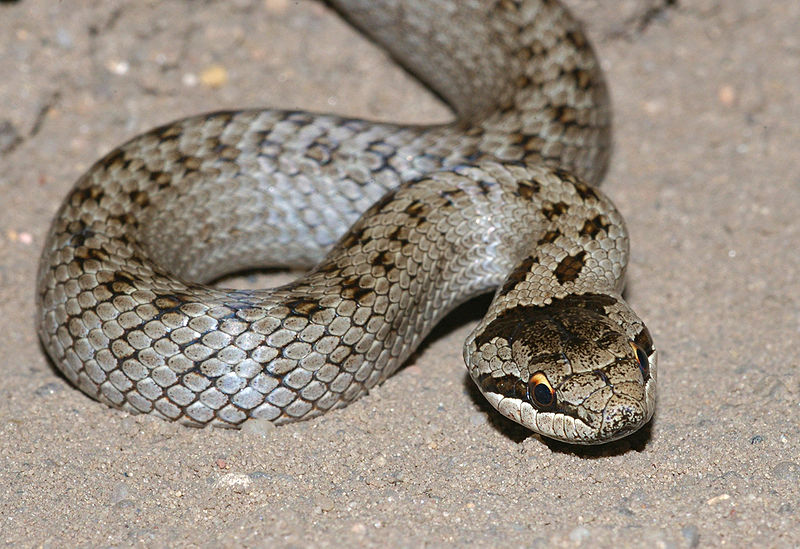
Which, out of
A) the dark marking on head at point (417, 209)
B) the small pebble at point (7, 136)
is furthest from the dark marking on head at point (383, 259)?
the small pebble at point (7, 136)

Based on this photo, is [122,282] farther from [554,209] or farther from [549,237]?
[554,209]

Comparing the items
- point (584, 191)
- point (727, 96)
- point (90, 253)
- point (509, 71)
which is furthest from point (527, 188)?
point (727, 96)

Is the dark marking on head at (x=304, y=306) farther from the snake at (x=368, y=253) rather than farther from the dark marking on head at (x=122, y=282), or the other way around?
the dark marking on head at (x=122, y=282)

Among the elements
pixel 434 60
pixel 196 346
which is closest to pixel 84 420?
pixel 196 346

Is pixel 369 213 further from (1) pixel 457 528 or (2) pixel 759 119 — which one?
(2) pixel 759 119

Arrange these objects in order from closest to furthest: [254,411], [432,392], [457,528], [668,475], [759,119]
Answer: [457,528] < [668,475] < [254,411] < [432,392] < [759,119]
